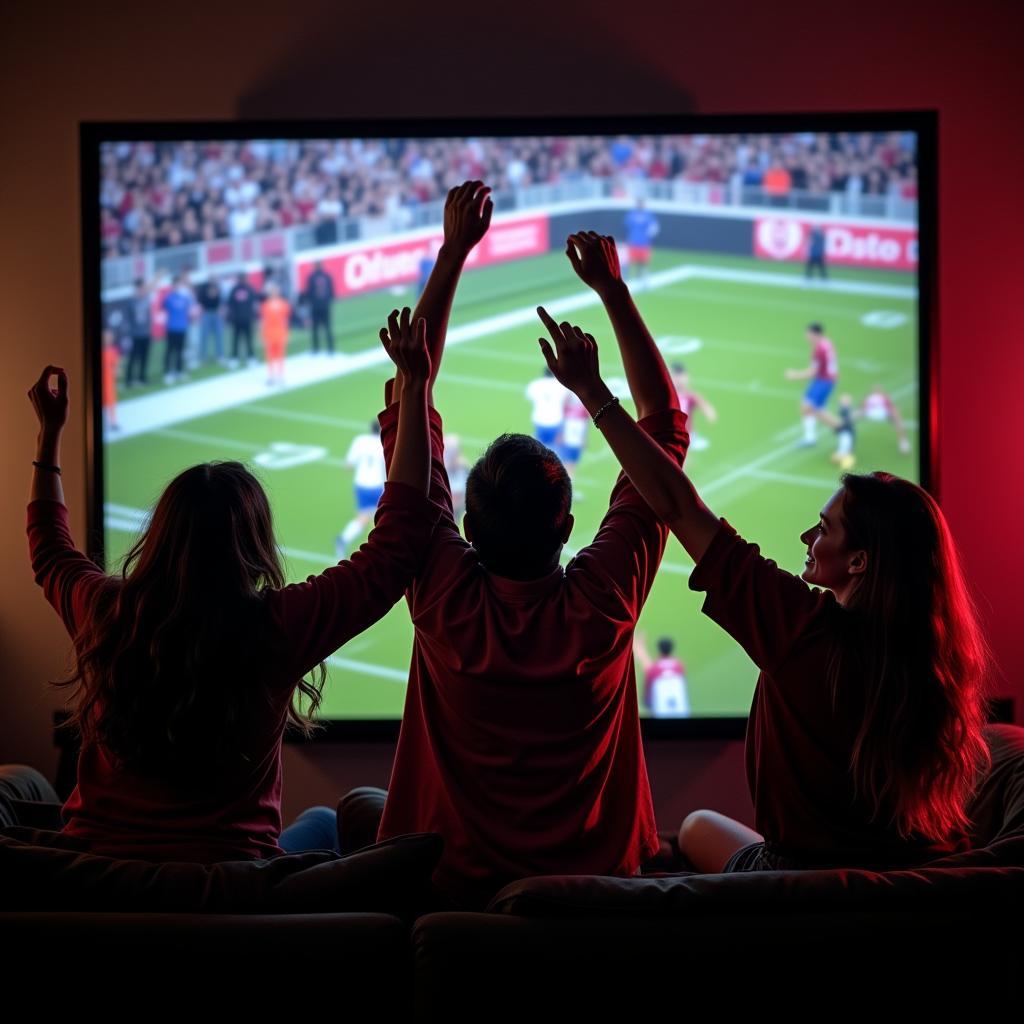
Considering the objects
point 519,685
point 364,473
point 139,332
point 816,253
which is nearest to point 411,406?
point 519,685

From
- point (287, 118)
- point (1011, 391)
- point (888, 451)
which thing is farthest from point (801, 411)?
point (287, 118)

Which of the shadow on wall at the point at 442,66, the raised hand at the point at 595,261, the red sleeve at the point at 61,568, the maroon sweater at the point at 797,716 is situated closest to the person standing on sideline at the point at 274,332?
the shadow on wall at the point at 442,66

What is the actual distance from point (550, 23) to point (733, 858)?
9.78 feet

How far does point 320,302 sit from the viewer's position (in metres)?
4.25

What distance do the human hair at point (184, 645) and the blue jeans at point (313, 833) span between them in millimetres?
680

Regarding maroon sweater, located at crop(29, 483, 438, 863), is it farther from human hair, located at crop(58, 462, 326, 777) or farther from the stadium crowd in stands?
the stadium crowd in stands

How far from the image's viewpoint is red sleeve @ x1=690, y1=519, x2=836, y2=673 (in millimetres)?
1907

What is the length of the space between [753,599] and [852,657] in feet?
0.61

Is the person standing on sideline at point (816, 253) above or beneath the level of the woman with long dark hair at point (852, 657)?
above

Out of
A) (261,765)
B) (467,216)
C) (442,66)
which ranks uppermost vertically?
(442,66)

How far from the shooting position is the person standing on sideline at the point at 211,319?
4.18m

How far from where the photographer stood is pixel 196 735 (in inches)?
72.3

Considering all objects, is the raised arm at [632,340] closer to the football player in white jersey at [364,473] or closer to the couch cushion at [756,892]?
the couch cushion at [756,892]

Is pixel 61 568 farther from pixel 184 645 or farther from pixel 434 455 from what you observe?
pixel 434 455
